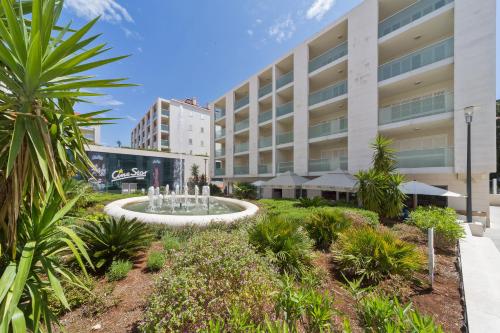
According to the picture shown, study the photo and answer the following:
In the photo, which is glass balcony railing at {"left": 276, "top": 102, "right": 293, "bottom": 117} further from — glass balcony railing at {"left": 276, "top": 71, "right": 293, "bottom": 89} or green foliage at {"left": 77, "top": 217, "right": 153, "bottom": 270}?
green foliage at {"left": 77, "top": 217, "right": 153, "bottom": 270}

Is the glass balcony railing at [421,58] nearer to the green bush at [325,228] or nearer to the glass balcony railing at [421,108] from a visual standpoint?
the glass balcony railing at [421,108]

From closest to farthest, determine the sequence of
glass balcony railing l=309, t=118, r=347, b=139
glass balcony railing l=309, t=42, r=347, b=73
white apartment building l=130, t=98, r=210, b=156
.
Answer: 1. glass balcony railing l=309, t=118, r=347, b=139
2. glass balcony railing l=309, t=42, r=347, b=73
3. white apartment building l=130, t=98, r=210, b=156

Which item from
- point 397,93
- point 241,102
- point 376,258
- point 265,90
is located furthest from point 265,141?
point 376,258

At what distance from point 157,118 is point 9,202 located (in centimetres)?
4216

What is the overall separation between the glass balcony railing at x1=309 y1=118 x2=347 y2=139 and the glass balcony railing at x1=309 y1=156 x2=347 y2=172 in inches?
89.2

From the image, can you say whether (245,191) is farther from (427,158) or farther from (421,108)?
(421,108)

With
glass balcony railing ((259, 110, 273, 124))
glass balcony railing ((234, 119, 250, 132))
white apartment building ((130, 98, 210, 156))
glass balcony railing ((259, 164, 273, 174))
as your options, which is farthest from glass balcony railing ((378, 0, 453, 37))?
white apartment building ((130, 98, 210, 156))

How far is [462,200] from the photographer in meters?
12.8

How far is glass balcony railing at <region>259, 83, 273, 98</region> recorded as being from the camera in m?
23.3

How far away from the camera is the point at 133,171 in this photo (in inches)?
1240

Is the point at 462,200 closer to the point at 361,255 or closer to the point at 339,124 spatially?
the point at 339,124

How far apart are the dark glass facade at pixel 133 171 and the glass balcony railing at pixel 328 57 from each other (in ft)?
85.8

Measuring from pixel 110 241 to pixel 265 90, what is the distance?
2216cm

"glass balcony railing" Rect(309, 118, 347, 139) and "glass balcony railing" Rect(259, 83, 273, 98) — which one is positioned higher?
"glass balcony railing" Rect(259, 83, 273, 98)
